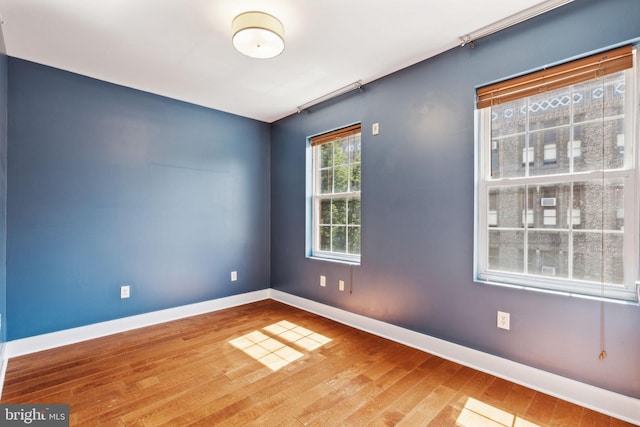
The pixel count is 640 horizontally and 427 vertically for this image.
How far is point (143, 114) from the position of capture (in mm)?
3281

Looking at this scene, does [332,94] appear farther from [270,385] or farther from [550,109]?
[270,385]

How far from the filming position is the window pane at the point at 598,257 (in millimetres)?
1830

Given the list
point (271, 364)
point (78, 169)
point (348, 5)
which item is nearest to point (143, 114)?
point (78, 169)

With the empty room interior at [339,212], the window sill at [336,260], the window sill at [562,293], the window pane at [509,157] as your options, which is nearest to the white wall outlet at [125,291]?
the empty room interior at [339,212]

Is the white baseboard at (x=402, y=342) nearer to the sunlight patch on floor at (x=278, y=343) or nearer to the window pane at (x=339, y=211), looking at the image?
the sunlight patch on floor at (x=278, y=343)

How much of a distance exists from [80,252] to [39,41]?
1.78m

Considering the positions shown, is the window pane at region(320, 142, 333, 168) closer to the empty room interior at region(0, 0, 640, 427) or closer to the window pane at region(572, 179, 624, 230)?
the empty room interior at region(0, 0, 640, 427)

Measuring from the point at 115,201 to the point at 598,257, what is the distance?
4006mm

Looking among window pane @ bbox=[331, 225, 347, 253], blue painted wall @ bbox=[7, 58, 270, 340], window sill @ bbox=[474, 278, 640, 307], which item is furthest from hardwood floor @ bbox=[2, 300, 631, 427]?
window pane @ bbox=[331, 225, 347, 253]

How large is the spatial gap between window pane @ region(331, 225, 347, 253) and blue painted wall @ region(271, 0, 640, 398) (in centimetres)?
24

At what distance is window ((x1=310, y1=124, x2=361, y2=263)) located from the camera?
340 cm

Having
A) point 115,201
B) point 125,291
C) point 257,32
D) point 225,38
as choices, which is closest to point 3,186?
point 115,201

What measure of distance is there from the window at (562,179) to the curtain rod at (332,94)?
120 centimetres

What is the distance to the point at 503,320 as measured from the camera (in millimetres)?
2195
